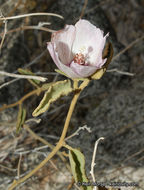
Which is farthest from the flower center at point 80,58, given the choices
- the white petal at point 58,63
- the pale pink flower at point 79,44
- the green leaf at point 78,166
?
the green leaf at point 78,166

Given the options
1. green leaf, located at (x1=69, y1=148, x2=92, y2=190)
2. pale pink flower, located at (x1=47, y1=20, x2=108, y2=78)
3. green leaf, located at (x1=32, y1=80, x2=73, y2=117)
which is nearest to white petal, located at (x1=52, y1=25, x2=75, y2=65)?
pale pink flower, located at (x1=47, y1=20, x2=108, y2=78)

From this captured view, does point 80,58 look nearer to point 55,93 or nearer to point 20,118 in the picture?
point 55,93

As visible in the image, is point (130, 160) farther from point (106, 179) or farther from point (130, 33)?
point (130, 33)

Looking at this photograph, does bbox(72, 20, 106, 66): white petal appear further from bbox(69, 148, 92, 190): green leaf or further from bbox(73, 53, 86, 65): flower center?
bbox(69, 148, 92, 190): green leaf

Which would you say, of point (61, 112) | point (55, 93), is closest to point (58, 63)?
point (55, 93)

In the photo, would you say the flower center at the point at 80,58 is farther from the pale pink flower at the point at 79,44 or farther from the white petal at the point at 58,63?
the white petal at the point at 58,63

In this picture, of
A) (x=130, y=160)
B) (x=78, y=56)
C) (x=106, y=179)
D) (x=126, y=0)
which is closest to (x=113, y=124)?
(x=130, y=160)
